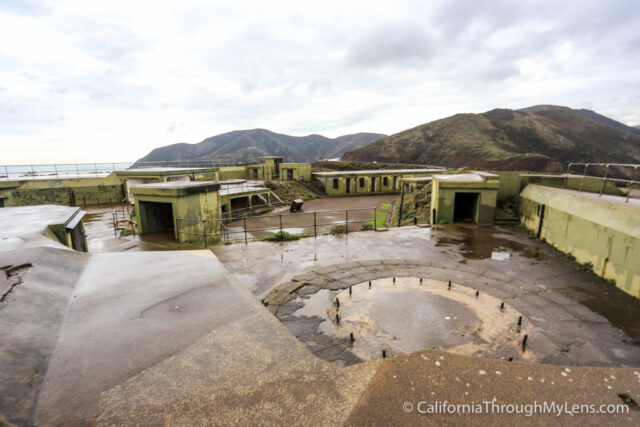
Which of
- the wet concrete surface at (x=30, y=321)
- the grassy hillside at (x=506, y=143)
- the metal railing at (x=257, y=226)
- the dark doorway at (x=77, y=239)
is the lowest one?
the metal railing at (x=257, y=226)

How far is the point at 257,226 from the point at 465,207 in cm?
1460

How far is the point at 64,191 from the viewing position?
83.6 ft

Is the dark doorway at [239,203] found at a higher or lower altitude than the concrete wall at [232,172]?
lower

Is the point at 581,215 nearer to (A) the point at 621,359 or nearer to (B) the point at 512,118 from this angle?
(A) the point at 621,359

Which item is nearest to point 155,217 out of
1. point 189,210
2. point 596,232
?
point 189,210

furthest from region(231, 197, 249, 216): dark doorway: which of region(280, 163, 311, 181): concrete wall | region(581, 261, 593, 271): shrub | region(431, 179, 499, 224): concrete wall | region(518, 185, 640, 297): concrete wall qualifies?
region(581, 261, 593, 271): shrub

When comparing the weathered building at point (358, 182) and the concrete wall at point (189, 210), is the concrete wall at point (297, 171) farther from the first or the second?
the concrete wall at point (189, 210)

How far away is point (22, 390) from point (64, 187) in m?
31.2

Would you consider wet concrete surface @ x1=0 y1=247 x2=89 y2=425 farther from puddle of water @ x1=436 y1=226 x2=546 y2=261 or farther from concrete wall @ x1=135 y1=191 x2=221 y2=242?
puddle of water @ x1=436 y1=226 x2=546 y2=261

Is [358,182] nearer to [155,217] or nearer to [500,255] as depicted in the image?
[155,217]

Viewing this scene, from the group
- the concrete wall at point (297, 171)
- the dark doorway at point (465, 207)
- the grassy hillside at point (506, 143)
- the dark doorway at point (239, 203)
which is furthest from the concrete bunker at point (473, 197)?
the grassy hillside at point (506, 143)

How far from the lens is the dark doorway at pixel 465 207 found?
15251 mm

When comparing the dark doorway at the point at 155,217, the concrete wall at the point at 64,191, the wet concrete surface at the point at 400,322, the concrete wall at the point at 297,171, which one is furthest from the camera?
the concrete wall at the point at 297,171

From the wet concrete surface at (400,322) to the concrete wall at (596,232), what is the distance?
12.5 feet
